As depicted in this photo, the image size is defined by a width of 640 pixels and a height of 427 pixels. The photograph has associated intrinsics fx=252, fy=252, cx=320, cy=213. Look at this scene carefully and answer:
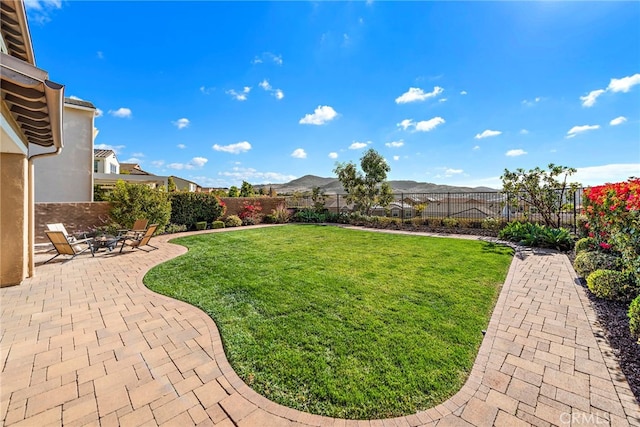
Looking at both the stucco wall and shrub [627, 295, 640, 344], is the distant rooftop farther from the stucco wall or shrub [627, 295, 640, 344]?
shrub [627, 295, 640, 344]

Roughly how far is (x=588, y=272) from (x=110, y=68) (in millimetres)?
17343

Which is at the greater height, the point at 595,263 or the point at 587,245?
the point at 587,245

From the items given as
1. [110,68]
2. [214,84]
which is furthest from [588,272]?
[110,68]

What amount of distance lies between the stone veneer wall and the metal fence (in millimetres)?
12101

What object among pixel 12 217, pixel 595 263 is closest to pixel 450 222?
pixel 595 263

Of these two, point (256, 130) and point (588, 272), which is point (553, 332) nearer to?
point (588, 272)

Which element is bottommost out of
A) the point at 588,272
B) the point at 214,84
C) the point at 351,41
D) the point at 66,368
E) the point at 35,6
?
the point at 66,368

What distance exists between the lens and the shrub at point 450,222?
43.1ft

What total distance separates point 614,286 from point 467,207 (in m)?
9.66

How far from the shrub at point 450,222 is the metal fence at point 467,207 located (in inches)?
16.1

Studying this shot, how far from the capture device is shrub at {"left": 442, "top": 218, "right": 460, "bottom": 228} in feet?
43.1

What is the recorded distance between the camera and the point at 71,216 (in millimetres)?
10656

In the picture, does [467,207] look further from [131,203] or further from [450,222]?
[131,203]

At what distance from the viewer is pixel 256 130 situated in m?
18.0
